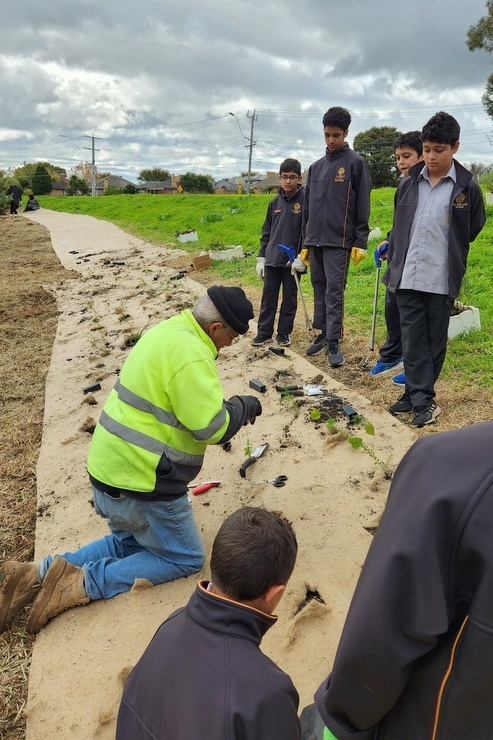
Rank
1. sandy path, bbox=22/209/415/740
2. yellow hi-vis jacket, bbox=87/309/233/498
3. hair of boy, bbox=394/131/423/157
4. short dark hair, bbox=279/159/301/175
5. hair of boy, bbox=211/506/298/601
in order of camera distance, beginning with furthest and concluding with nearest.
A: short dark hair, bbox=279/159/301/175, hair of boy, bbox=394/131/423/157, yellow hi-vis jacket, bbox=87/309/233/498, sandy path, bbox=22/209/415/740, hair of boy, bbox=211/506/298/601

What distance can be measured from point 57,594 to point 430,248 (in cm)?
322

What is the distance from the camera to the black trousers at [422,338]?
13.0ft

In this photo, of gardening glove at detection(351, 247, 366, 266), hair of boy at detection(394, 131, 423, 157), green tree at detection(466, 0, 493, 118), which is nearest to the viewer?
hair of boy at detection(394, 131, 423, 157)

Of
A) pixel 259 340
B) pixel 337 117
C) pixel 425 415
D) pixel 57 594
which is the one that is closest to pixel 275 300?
pixel 259 340

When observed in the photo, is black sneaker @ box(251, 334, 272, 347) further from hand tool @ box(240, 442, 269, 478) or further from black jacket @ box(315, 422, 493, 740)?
black jacket @ box(315, 422, 493, 740)

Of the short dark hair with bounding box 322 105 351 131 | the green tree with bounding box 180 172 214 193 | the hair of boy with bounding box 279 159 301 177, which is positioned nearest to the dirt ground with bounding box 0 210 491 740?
the hair of boy with bounding box 279 159 301 177

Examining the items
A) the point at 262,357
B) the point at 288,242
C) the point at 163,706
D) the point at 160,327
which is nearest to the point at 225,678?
the point at 163,706

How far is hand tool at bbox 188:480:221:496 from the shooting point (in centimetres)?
355

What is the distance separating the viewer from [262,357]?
221 inches

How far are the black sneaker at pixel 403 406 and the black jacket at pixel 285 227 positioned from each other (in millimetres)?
2072

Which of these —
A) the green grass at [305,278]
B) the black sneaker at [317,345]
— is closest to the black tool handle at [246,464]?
the green grass at [305,278]

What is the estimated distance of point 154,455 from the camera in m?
2.52

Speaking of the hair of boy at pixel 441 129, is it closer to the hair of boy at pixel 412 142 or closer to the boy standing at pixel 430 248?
the boy standing at pixel 430 248

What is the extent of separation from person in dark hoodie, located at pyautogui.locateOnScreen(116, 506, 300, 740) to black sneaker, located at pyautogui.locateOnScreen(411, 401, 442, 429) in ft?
8.59
